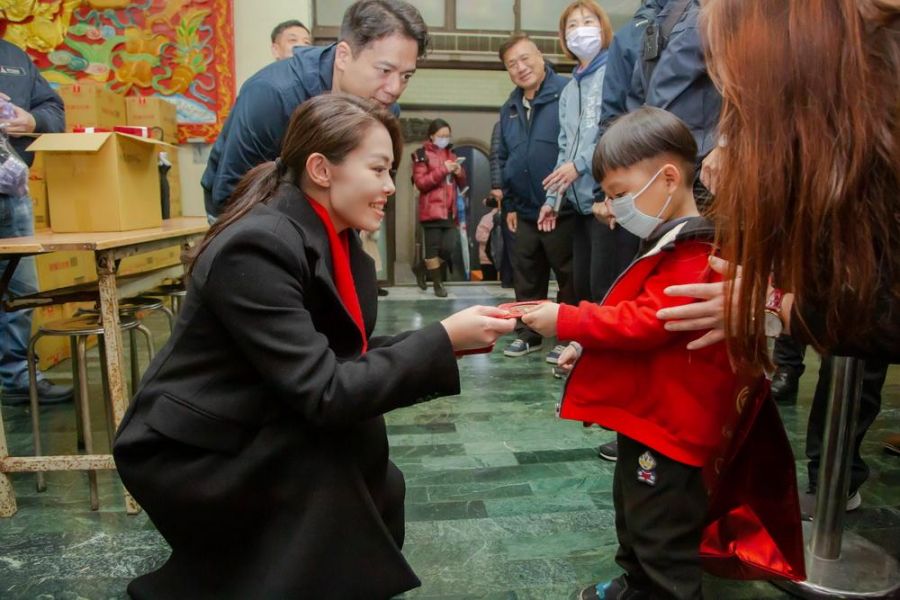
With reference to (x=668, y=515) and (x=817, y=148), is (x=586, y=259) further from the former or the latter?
(x=817, y=148)

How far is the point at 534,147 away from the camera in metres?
3.71

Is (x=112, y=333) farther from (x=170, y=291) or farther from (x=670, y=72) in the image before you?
(x=670, y=72)

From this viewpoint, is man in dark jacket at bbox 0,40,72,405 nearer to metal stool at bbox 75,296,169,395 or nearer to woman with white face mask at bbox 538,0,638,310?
metal stool at bbox 75,296,169,395

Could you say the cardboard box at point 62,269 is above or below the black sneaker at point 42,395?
above

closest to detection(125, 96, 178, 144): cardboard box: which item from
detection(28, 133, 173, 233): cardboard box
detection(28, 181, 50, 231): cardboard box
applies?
detection(28, 181, 50, 231): cardboard box

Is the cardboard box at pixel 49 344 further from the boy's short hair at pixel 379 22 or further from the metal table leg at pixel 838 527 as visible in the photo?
the metal table leg at pixel 838 527

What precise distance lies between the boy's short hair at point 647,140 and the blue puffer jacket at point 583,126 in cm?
160

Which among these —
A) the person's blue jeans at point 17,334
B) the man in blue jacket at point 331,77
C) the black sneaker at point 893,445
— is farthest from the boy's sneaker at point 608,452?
the person's blue jeans at point 17,334

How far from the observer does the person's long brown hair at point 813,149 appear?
2.85ft

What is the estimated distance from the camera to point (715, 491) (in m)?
1.40

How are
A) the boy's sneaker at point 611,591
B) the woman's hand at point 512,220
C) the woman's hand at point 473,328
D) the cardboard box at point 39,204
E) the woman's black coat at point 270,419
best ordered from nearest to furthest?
the woman's black coat at point 270,419 → the woman's hand at point 473,328 → the boy's sneaker at point 611,591 → the cardboard box at point 39,204 → the woman's hand at point 512,220

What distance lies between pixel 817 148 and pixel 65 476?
246 cm

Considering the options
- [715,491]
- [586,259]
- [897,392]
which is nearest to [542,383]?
[586,259]

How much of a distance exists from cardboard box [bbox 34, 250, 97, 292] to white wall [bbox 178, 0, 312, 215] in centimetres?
152
